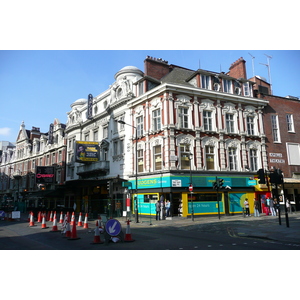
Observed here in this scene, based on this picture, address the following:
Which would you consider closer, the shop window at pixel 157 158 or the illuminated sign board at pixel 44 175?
the shop window at pixel 157 158

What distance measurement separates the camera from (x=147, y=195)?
1096 inches

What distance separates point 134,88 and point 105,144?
26.8 feet

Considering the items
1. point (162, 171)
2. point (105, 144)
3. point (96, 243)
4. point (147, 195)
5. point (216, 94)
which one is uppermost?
point (216, 94)

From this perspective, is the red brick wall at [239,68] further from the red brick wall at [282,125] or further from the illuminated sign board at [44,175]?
the illuminated sign board at [44,175]

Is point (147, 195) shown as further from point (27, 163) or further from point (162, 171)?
point (27, 163)

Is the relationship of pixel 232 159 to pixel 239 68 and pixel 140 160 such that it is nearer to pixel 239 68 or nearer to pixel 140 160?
pixel 140 160

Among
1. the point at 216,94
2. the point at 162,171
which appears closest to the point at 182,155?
the point at 162,171

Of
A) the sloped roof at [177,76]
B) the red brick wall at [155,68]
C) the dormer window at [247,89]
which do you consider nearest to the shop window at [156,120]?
the sloped roof at [177,76]

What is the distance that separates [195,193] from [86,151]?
1585 cm

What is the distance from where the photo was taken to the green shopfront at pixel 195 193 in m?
25.5

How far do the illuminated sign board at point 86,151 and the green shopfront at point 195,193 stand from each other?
8.46 meters

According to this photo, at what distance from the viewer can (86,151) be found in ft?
116

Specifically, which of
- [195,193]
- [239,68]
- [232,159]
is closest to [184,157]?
[195,193]

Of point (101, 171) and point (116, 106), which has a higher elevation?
point (116, 106)
